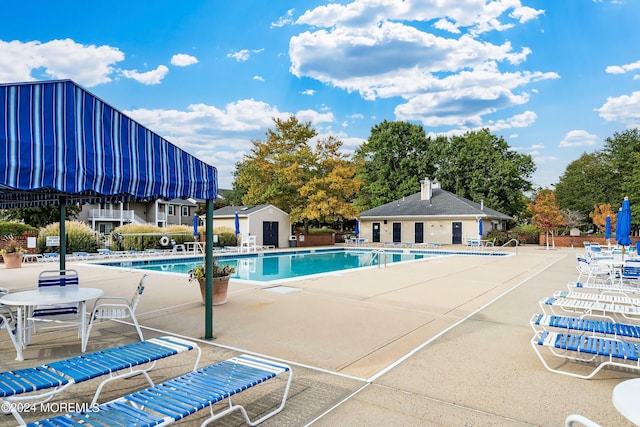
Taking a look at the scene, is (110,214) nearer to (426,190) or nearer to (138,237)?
(138,237)

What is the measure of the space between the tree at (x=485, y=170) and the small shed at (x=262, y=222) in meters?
22.3

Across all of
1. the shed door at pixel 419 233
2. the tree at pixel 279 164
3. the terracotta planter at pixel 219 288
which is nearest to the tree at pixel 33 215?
the tree at pixel 279 164

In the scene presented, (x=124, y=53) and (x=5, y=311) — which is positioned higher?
(x=124, y=53)

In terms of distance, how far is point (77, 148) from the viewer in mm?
4520

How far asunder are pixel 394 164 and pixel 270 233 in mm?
22694

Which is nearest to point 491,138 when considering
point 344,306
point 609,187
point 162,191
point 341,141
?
point 609,187

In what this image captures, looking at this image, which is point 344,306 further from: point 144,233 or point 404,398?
point 144,233

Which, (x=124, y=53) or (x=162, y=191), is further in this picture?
(x=124, y=53)

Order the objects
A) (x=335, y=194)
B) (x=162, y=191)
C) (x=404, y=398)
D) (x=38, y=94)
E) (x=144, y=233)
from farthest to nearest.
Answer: (x=335, y=194) → (x=144, y=233) → (x=162, y=191) → (x=38, y=94) → (x=404, y=398)

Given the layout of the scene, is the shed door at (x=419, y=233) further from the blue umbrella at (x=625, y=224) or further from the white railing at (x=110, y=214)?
the white railing at (x=110, y=214)

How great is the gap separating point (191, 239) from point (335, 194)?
10.5 m

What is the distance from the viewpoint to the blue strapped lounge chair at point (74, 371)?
2928 mm

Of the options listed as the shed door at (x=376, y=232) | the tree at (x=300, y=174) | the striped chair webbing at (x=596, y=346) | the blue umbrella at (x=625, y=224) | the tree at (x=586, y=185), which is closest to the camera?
the striped chair webbing at (x=596, y=346)

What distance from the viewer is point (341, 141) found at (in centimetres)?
3122
